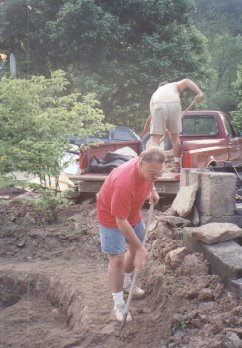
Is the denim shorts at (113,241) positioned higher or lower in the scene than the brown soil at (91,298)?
higher

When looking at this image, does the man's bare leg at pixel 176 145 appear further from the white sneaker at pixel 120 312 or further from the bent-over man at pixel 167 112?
the white sneaker at pixel 120 312

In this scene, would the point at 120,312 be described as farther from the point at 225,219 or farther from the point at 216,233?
the point at 225,219

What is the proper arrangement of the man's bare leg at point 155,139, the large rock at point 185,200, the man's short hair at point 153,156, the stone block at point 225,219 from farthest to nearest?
1. the man's bare leg at point 155,139
2. the large rock at point 185,200
3. the stone block at point 225,219
4. the man's short hair at point 153,156

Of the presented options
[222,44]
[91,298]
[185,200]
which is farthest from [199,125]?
[222,44]

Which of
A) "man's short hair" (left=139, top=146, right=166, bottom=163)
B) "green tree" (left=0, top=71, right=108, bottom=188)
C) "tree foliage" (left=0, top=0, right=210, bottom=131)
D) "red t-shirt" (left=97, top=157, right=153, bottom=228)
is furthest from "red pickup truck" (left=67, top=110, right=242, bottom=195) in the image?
"tree foliage" (left=0, top=0, right=210, bottom=131)

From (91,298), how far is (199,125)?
547 cm

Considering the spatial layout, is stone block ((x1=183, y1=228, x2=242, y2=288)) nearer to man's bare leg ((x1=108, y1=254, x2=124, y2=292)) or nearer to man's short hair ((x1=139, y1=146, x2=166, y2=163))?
man's bare leg ((x1=108, y1=254, x2=124, y2=292))

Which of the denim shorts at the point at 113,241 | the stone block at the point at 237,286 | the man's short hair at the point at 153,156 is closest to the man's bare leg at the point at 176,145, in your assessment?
the denim shorts at the point at 113,241

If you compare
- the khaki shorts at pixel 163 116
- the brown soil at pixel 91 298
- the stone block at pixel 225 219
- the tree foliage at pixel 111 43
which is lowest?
the brown soil at pixel 91 298

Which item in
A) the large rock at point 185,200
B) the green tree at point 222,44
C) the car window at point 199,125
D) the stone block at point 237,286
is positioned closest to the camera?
the stone block at point 237,286

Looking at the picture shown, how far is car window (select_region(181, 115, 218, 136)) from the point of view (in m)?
9.05

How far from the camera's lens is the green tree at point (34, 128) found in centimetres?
657

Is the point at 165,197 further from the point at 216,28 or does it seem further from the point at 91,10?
the point at 216,28

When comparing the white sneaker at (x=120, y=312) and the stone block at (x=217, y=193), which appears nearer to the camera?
the white sneaker at (x=120, y=312)
